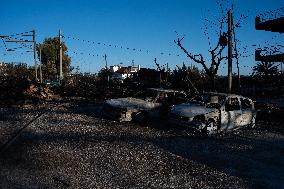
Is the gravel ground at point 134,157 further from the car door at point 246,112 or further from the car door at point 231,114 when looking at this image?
the car door at point 246,112

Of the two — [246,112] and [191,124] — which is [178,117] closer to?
[191,124]

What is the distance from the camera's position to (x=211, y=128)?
42.0 ft

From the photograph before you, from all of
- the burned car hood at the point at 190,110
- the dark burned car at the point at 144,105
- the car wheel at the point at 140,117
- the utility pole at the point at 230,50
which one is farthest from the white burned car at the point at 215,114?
the utility pole at the point at 230,50

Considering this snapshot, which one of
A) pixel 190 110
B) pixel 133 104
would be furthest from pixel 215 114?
pixel 133 104

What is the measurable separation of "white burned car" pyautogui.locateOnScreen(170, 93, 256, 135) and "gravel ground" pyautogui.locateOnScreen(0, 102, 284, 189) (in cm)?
48

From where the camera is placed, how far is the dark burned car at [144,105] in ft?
48.3

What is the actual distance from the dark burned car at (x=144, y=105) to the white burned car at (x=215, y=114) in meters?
1.85

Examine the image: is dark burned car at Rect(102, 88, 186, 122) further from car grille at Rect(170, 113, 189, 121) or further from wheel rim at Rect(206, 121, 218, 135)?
wheel rim at Rect(206, 121, 218, 135)

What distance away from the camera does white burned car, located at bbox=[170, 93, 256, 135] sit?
40.9 feet

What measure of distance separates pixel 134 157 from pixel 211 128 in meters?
4.69

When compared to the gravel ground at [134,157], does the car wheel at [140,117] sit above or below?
above

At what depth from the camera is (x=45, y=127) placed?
1318cm

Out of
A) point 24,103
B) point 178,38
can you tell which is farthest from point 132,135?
point 178,38

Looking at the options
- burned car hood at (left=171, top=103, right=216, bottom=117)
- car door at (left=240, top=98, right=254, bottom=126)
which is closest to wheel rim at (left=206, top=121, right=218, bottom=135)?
burned car hood at (left=171, top=103, right=216, bottom=117)
